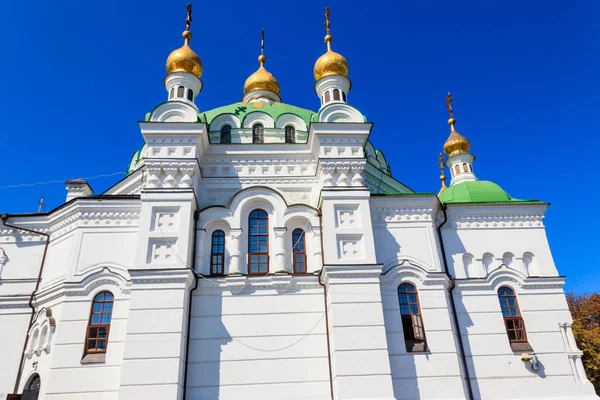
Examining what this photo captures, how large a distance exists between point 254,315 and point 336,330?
207 centimetres

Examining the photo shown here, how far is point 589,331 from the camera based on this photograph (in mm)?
23125

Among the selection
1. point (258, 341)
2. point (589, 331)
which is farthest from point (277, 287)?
point (589, 331)

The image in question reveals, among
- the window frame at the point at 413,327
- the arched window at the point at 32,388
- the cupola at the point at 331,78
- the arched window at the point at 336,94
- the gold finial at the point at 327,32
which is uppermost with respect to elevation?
the gold finial at the point at 327,32

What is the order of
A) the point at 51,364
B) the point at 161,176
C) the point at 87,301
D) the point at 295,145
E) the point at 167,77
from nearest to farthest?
the point at 51,364 → the point at 87,301 → the point at 161,176 → the point at 295,145 → the point at 167,77

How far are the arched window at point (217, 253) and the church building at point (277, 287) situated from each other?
0.13 feet

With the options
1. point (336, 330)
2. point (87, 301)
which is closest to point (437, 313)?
point (336, 330)

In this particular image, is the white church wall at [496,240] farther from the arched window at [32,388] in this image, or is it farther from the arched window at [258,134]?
the arched window at [32,388]

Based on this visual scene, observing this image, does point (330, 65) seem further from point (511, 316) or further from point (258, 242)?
point (511, 316)

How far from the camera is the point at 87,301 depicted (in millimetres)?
11648

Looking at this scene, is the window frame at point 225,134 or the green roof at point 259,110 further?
the green roof at point 259,110

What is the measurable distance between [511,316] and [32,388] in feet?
40.7

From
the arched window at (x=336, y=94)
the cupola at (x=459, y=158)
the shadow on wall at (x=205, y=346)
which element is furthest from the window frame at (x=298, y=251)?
the cupola at (x=459, y=158)

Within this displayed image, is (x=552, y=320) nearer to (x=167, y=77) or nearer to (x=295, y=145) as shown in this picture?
(x=295, y=145)

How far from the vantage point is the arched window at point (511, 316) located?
12461 mm
